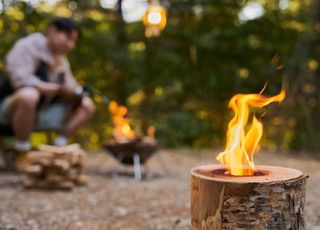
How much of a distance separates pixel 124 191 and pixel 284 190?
2042mm

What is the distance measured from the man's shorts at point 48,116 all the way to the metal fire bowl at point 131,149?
44 cm

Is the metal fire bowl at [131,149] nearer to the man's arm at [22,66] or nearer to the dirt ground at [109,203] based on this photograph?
the dirt ground at [109,203]

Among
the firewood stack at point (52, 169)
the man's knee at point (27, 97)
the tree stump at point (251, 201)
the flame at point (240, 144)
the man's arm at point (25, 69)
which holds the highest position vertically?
the man's arm at point (25, 69)

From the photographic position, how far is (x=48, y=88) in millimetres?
3775

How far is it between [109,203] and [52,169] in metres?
0.62

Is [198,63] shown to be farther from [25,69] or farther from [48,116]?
[25,69]

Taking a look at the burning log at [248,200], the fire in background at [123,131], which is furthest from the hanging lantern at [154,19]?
the burning log at [248,200]

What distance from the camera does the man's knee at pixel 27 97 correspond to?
3.64 meters

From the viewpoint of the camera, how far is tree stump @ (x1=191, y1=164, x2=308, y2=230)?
5.23ft

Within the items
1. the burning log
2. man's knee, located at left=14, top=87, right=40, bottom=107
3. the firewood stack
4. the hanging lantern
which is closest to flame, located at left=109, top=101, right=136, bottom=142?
the firewood stack

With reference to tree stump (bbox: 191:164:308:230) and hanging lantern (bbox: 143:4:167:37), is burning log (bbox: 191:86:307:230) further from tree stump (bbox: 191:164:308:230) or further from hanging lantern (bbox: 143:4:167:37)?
hanging lantern (bbox: 143:4:167:37)

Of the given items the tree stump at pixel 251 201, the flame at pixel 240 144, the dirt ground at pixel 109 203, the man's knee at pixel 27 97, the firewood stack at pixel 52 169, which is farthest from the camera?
the man's knee at pixel 27 97

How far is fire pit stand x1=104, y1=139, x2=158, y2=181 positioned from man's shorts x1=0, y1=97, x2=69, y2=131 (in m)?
0.44

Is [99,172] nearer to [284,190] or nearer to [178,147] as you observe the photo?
[178,147]
